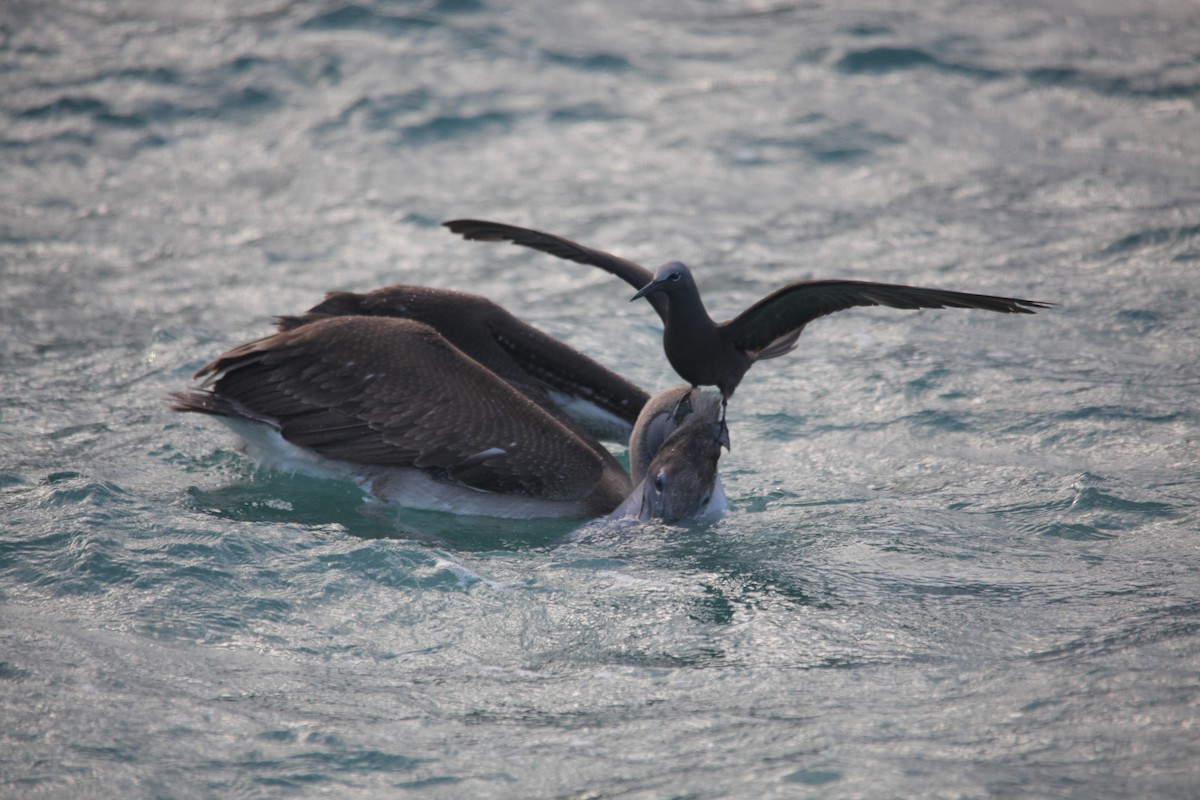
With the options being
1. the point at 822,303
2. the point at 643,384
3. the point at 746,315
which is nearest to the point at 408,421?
the point at 746,315

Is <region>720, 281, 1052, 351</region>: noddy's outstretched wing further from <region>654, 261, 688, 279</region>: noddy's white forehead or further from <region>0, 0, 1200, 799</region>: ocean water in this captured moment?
<region>0, 0, 1200, 799</region>: ocean water

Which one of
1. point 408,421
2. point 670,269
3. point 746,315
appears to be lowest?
point 408,421

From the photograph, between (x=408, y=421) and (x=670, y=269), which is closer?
(x=670, y=269)

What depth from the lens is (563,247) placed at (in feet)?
22.4

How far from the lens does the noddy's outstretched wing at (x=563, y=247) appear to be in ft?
21.7

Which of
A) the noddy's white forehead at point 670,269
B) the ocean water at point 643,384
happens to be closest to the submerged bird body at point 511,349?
the ocean water at point 643,384

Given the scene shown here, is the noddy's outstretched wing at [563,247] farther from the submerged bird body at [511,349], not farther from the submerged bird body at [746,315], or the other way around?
the submerged bird body at [511,349]

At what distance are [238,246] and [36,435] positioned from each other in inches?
121

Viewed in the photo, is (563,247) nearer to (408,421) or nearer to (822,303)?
(408,421)

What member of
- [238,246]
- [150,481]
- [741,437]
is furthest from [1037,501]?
[238,246]

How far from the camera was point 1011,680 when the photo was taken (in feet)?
14.5

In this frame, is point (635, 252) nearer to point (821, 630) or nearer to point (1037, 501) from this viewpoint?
point (1037, 501)

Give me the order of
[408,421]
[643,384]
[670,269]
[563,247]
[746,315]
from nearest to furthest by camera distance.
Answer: [746,315] < [670,269] < [408,421] < [563,247] < [643,384]

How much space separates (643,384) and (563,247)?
49.9 inches
